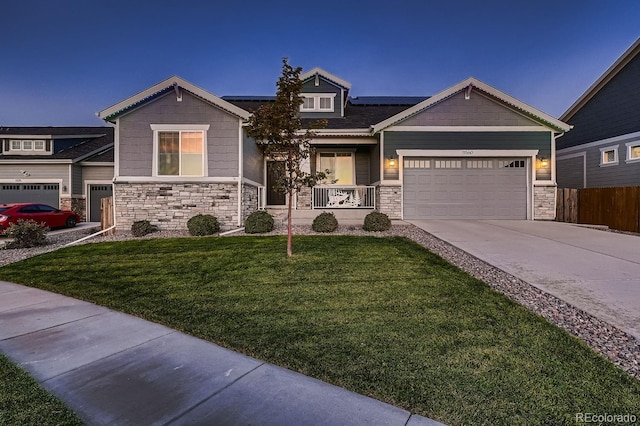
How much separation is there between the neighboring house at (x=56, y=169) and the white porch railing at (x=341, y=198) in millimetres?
12804

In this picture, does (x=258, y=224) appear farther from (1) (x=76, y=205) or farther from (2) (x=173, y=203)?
(1) (x=76, y=205)

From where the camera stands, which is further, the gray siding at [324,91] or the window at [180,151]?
the gray siding at [324,91]

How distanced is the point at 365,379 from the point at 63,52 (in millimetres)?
28395

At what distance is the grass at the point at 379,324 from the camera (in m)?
2.42

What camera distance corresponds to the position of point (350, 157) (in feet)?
52.1

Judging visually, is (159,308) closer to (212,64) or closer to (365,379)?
(365,379)

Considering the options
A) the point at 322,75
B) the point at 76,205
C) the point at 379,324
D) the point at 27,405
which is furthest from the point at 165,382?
the point at 76,205

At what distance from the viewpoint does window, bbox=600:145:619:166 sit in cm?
1467

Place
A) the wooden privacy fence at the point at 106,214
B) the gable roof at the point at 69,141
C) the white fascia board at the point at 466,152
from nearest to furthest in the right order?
the wooden privacy fence at the point at 106,214, the white fascia board at the point at 466,152, the gable roof at the point at 69,141

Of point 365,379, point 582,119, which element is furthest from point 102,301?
point 582,119

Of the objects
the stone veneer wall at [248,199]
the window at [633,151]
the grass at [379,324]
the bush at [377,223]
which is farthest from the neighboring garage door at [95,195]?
the window at [633,151]

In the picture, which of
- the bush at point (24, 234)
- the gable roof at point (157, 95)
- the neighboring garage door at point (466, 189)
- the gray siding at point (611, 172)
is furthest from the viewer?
the gray siding at point (611, 172)

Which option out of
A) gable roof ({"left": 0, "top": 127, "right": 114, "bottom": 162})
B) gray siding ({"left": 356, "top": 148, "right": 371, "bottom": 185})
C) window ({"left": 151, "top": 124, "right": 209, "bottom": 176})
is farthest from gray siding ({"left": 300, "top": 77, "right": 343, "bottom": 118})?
gable roof ({"left": 0, "top": 127, "right": 114, "bottom": 162})

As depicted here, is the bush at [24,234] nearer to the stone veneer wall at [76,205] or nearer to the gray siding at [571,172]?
the stone veneer wall at [76,205]
